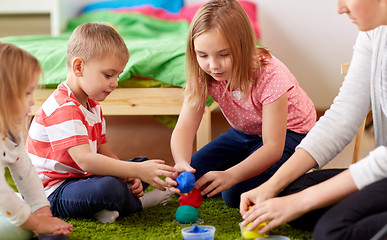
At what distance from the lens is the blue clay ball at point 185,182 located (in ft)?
3.90

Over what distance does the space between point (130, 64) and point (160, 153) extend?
1.43ft

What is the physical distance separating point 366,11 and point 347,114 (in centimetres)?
27

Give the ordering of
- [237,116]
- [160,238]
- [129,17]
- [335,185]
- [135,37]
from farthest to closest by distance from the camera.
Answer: [129,17], [135,37], [237,116], [160,238], [335,185]

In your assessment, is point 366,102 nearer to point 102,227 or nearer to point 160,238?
point 160,238

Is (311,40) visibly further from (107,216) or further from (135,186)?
(107,216)

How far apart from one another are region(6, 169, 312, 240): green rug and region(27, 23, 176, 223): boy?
0.11 feet

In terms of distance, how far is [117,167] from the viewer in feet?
4.06

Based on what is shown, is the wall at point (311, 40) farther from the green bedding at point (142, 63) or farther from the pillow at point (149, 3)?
the green bedding at point (142, 63)

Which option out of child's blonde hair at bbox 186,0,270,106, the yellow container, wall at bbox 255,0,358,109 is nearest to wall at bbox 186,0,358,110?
wall at bbox 255,0,358,109

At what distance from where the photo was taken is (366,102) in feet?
3.75

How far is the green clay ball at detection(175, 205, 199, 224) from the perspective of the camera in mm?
1218

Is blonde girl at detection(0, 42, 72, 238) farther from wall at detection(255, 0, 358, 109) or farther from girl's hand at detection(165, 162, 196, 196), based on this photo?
wall at detection(255, 0, 358, 109)

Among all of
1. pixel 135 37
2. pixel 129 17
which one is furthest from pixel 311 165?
pixel 129 17

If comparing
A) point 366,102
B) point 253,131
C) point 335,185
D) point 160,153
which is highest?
point 366,102
